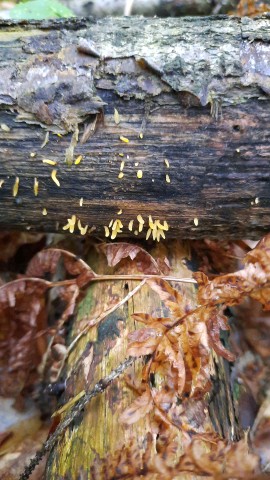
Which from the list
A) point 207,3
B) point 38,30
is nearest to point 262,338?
point 38,30

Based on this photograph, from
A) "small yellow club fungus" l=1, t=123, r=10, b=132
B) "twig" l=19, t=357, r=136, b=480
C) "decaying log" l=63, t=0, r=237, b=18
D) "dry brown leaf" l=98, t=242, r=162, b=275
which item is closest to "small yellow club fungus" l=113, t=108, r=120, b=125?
"small yellow club fungus" l=1, t=123, r=10, b=132

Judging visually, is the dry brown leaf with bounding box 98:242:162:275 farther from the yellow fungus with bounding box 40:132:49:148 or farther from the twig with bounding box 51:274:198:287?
the yellow fungus with bounding box 40:132:49:148

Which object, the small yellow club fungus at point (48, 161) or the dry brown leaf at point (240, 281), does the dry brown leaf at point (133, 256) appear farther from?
the small yellow club fungus at point (48, 161)

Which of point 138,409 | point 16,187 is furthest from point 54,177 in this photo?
point 138,409

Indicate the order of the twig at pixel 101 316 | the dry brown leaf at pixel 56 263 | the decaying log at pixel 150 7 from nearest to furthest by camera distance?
the twig at pixel 101 316
the dry brown leaf at pixel 56 263
the decaying log at pixel 150 7

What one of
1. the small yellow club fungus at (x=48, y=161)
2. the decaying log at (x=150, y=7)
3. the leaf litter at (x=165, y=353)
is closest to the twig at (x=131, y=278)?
the leaf litter at (x=165, y=353)

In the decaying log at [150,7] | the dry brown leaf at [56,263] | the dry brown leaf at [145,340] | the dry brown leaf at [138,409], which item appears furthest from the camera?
the decaying log at [150,7]

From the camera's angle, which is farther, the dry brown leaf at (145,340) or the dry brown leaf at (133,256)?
the dry brown leaf at (133,256)
